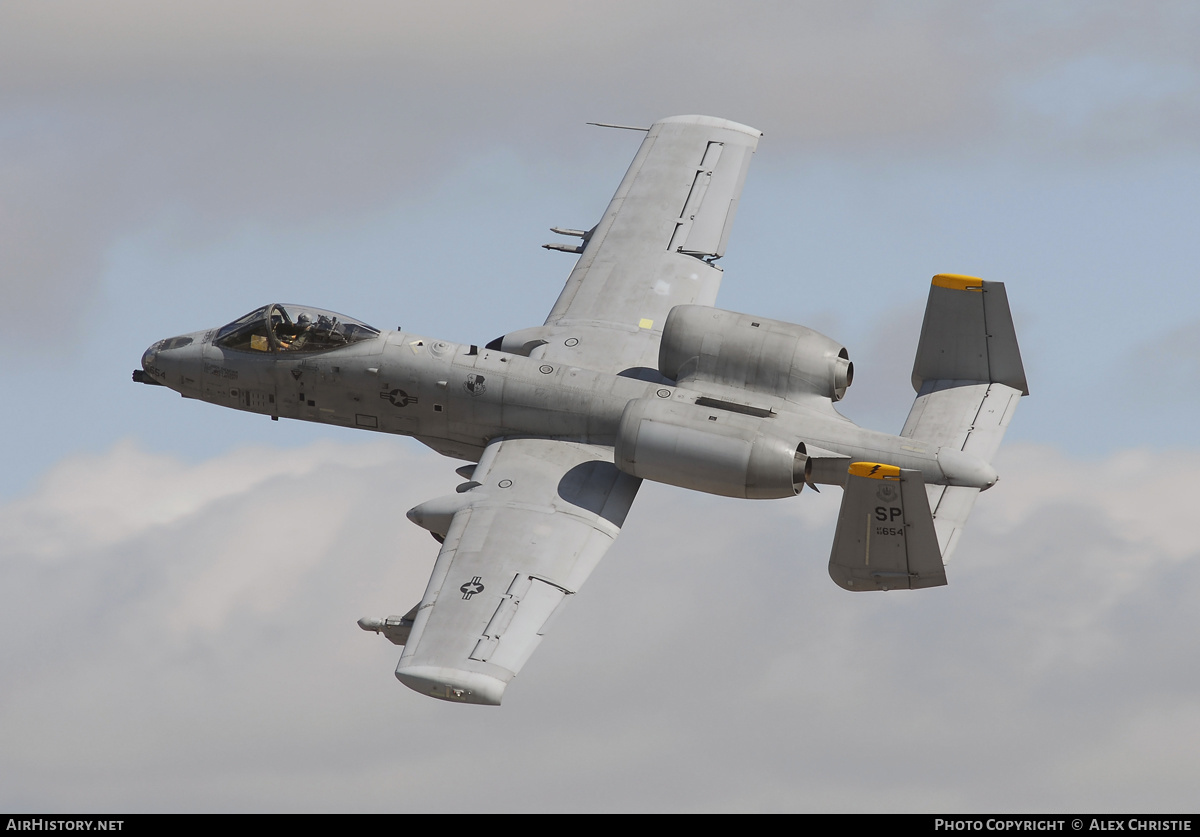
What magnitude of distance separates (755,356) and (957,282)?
3656mm

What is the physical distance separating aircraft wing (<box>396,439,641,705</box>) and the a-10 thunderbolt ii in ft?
0.11

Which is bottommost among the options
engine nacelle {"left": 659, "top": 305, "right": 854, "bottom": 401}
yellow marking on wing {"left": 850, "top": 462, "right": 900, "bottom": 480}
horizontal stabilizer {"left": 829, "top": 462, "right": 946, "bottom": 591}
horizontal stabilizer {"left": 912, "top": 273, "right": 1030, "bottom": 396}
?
horizontal stabilizer {"left": 829, "top": 462, "right": 946, "bottom": 591}

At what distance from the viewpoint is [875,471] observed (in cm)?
2906

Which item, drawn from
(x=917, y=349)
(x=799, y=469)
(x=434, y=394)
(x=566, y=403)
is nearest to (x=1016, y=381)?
→ (x=917, y=349)

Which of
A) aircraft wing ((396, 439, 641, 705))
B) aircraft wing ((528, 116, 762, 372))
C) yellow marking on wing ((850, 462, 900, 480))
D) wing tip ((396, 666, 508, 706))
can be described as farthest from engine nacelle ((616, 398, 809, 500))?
wing tip ((396, 666, 508, 706))

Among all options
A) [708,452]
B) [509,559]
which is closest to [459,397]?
[509,559]

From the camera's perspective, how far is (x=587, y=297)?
121ft

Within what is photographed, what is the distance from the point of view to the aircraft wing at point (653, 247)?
35656 mm

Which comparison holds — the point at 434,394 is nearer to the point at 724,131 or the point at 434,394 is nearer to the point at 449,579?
the point at 449,579

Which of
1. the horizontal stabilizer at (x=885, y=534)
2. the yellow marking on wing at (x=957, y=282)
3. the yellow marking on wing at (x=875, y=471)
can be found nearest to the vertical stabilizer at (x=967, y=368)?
the yellow marking on wing at (x=957, y=282)

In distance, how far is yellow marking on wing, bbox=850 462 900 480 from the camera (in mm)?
28984

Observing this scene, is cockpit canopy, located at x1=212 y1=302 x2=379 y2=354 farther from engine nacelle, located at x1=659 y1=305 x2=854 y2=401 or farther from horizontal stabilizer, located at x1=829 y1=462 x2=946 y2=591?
horizontal stabilizer, located at x1=829 y1=462 x2=946 y2=591

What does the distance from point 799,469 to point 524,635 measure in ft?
17.7

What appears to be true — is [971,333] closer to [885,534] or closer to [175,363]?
[885,534]
